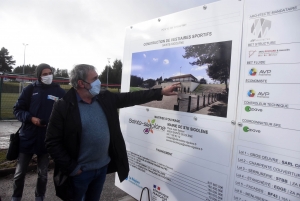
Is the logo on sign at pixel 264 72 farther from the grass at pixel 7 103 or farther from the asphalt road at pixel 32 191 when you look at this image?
the grass at pixel 7 103

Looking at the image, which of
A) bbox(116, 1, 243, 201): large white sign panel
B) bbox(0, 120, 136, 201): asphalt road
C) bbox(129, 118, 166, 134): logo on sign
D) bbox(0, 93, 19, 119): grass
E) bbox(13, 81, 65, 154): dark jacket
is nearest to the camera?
bbox(116, 1, 243, 201): large white sign panel

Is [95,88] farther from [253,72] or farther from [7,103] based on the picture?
[7,103]

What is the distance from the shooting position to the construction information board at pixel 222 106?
1526 mm

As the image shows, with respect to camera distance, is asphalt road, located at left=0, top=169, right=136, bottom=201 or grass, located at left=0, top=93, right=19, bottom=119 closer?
asphalt road, located at left=0, top=169, right=136, bottom=201

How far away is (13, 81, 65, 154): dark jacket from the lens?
9.49ft

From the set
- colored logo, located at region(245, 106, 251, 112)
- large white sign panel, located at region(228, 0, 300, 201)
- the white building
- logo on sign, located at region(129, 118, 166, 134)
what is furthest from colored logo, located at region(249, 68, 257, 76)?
logo on sign, located at region(129, 118, 166, 134)

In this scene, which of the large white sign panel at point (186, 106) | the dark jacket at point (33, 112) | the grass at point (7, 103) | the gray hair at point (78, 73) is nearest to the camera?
the large white sign panel at point (186, 106)

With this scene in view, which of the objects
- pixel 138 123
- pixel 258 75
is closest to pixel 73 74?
pixel 138 123

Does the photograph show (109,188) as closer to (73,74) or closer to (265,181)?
(73,74)

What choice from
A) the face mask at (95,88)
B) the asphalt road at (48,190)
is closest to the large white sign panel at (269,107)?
the face mask at (95,88)

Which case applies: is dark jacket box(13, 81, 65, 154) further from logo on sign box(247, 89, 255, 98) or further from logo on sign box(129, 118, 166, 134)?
logo on sign box(247, 89, 255, 98)

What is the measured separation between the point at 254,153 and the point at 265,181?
0.70ft

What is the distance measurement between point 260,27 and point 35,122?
2.76 m

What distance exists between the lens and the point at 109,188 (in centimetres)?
400
